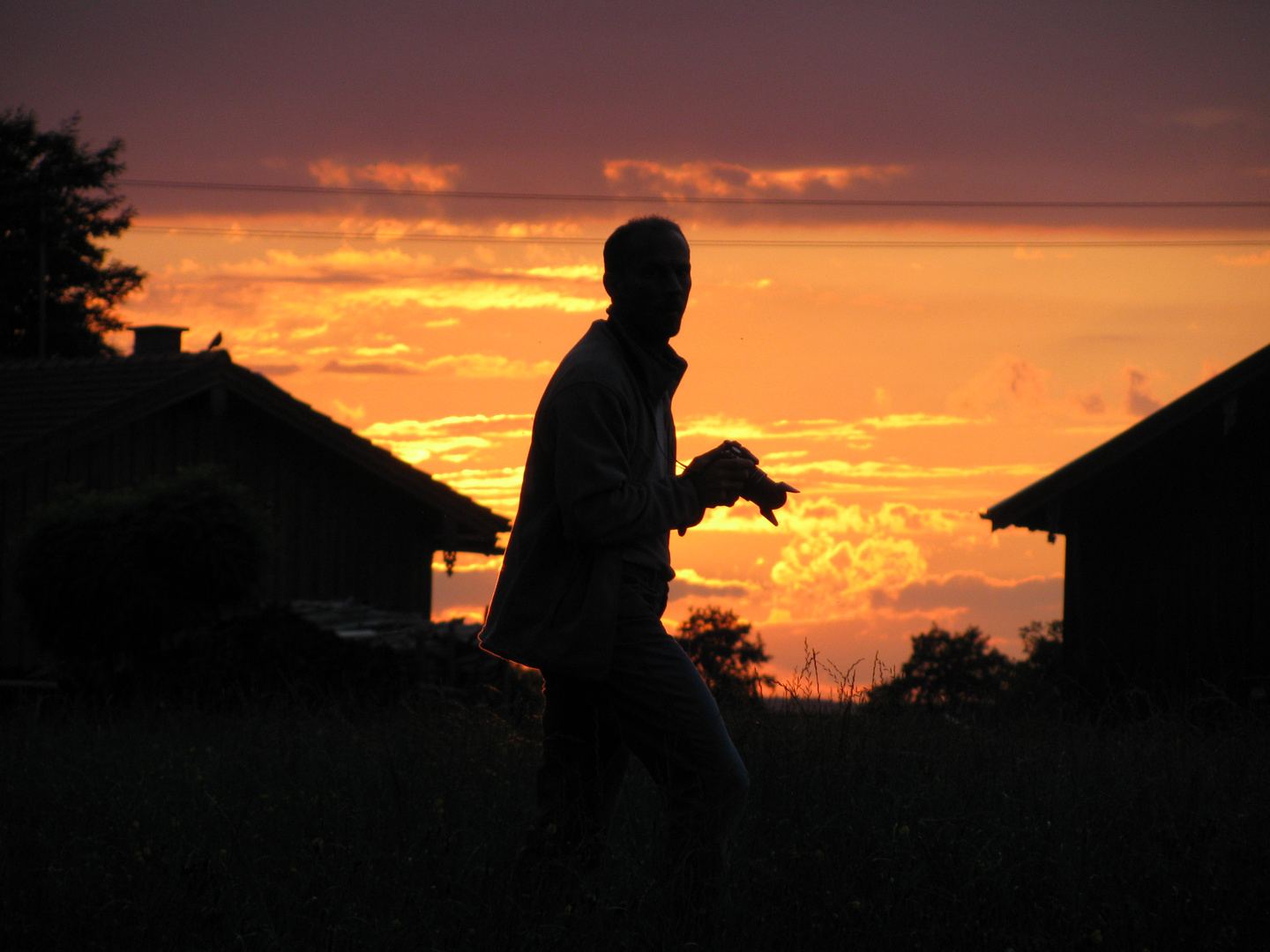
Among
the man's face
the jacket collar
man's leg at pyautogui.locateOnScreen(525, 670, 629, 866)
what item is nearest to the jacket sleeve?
the jacket collar

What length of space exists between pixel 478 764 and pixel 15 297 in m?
37.2

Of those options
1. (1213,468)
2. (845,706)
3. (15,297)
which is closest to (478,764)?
(845,706)

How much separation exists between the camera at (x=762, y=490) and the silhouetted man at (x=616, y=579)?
3 centimetres

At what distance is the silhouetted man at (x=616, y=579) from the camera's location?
11.0ft

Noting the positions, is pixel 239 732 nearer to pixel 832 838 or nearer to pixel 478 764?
pixel 478 764

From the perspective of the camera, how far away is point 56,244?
3806cm

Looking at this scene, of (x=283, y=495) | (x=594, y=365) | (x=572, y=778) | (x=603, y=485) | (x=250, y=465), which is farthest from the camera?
(x=283, y=495)

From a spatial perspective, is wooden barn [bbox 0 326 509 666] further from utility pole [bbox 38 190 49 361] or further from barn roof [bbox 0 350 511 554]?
utility pole [bbox 38 190 49 361]

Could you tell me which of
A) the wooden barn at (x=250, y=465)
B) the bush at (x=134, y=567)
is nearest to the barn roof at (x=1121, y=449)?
the wooden barn at (x=250, y=465)

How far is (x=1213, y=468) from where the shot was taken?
43.6 feet

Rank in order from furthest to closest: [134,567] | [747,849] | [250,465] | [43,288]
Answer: [43,288]
[250,465]
[134,567]
[747,849]

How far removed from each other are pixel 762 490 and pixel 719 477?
16 cm

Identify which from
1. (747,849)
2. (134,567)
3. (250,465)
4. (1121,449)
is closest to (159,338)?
(250,465)

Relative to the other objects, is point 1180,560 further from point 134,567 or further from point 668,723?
point 668,723
